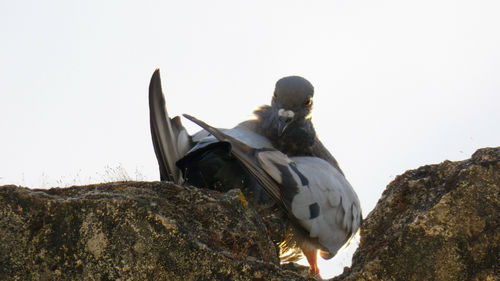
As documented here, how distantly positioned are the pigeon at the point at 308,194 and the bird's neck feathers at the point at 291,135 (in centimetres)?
26

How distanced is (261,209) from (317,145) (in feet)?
5.44

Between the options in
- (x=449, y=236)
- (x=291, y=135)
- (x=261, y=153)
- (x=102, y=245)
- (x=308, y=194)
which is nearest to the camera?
(x=449, y=236)

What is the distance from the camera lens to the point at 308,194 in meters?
5.00

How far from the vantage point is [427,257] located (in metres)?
2.22

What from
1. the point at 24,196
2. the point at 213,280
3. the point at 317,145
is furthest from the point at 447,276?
the point at 317,145

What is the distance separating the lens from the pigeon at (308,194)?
4766 millimetres

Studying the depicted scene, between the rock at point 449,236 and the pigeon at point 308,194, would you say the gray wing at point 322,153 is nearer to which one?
the pigeon at point 308,194

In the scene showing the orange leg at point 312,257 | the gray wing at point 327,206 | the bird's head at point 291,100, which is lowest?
the orange leg at point 312,257

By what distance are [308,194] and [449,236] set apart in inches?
109

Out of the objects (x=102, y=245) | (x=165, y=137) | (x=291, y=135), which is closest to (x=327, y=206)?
(x=291, y=135)

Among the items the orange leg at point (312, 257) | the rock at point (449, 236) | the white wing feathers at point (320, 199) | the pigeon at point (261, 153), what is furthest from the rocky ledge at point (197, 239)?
the orange leg at point (312, 257)

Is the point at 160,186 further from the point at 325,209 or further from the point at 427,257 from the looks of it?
the point at 325,209

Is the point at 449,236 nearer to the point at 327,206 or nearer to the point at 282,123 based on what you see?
the point at 327,206

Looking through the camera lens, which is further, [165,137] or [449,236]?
[165,137]
